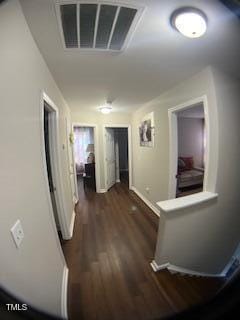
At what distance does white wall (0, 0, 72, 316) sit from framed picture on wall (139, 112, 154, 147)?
794 mm

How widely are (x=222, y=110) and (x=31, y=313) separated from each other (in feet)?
2.92

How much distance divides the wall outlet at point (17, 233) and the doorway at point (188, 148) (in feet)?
2.46

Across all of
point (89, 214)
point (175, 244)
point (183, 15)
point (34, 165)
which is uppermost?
point (183, 15)

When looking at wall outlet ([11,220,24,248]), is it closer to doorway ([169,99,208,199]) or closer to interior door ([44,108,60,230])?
interior door ([44,108,60,230])

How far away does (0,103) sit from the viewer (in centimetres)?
41

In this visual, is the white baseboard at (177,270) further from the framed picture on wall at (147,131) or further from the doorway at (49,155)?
the framed picture on wall at (147,131)

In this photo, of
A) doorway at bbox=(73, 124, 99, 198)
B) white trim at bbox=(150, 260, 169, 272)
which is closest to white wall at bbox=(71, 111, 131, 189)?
doorway at bbox=(73, 124, 99, 198)

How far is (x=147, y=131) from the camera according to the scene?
42.4 inches

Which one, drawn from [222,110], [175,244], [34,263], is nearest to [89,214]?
[34,263]

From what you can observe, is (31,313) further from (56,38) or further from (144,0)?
(56,38)

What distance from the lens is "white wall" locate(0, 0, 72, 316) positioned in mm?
403

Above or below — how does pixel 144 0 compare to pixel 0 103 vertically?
above

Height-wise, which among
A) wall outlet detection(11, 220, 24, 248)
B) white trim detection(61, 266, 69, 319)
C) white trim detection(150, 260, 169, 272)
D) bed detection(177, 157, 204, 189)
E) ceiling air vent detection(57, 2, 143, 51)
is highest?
ceiling air vent detection(57, 2, 143, 51)

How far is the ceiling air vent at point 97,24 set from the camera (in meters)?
0.47
